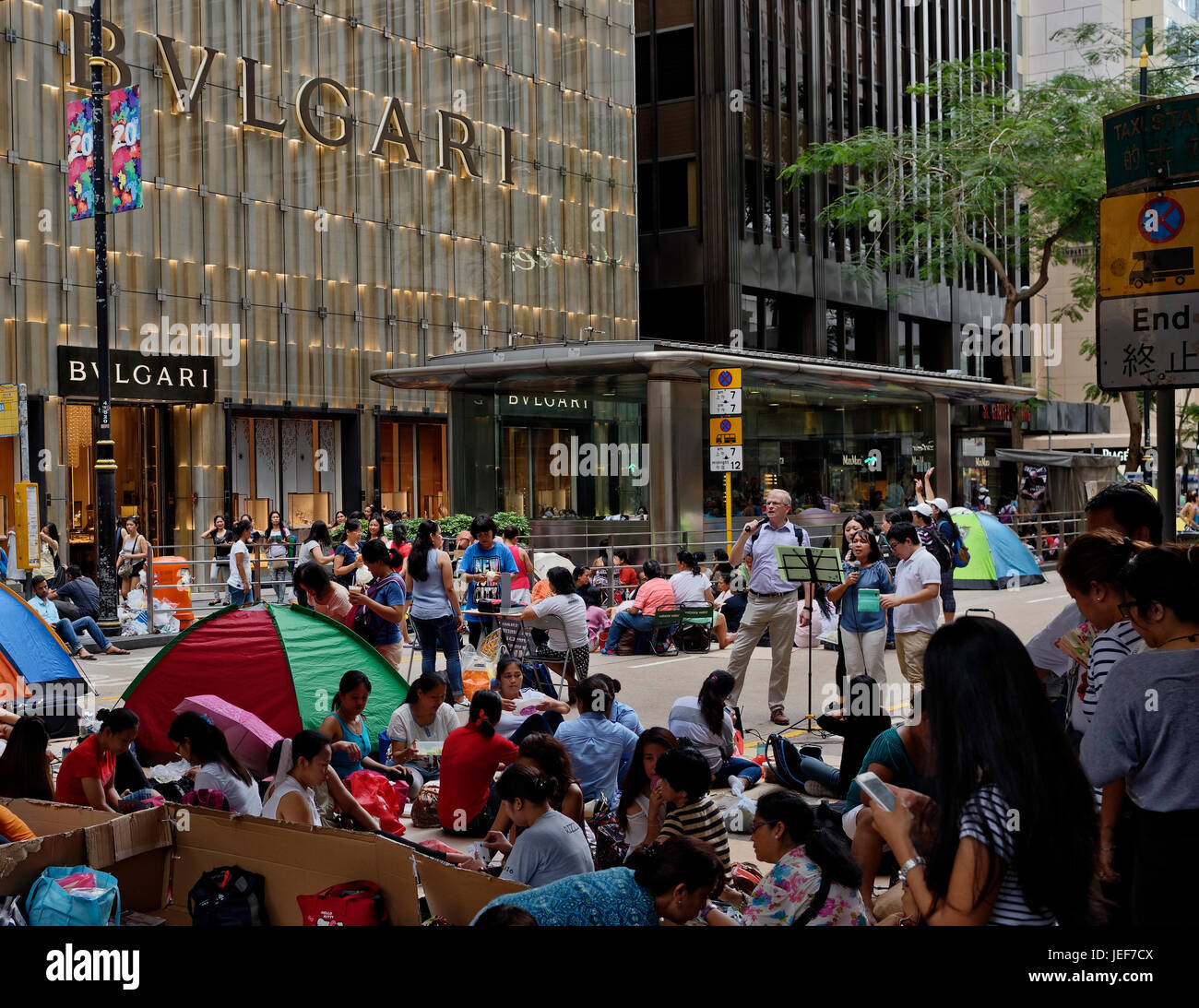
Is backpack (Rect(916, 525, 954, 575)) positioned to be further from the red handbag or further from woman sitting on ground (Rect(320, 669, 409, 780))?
the red handbag

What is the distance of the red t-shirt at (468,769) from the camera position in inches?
335

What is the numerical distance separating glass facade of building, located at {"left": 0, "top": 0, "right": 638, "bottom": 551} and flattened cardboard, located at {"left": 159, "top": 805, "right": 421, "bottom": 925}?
23807 millimetres

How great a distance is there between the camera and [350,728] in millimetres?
9047

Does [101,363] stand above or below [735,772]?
above

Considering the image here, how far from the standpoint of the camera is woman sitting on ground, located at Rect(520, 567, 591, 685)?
12.3 metres

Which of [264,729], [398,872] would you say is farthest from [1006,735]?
[264,729]

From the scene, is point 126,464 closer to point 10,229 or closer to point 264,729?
point 10,229

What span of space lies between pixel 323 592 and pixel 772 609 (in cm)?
388

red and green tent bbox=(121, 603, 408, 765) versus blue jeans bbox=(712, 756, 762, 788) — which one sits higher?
red and green tent bbox=(121, 603, 408, 765)

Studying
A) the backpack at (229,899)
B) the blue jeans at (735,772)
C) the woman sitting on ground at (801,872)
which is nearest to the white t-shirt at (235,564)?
the blue jeans at (735,772)

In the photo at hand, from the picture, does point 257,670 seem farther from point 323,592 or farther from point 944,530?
point 944,530

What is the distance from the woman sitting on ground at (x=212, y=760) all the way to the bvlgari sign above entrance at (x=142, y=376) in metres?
22.0

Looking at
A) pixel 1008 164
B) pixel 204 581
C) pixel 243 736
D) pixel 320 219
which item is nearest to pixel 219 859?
pixel 243 736

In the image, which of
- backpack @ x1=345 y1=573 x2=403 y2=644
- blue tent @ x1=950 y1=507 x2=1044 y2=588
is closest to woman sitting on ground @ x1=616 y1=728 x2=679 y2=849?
backpack @ x1=345 y1=573 x2=403 y2=644
